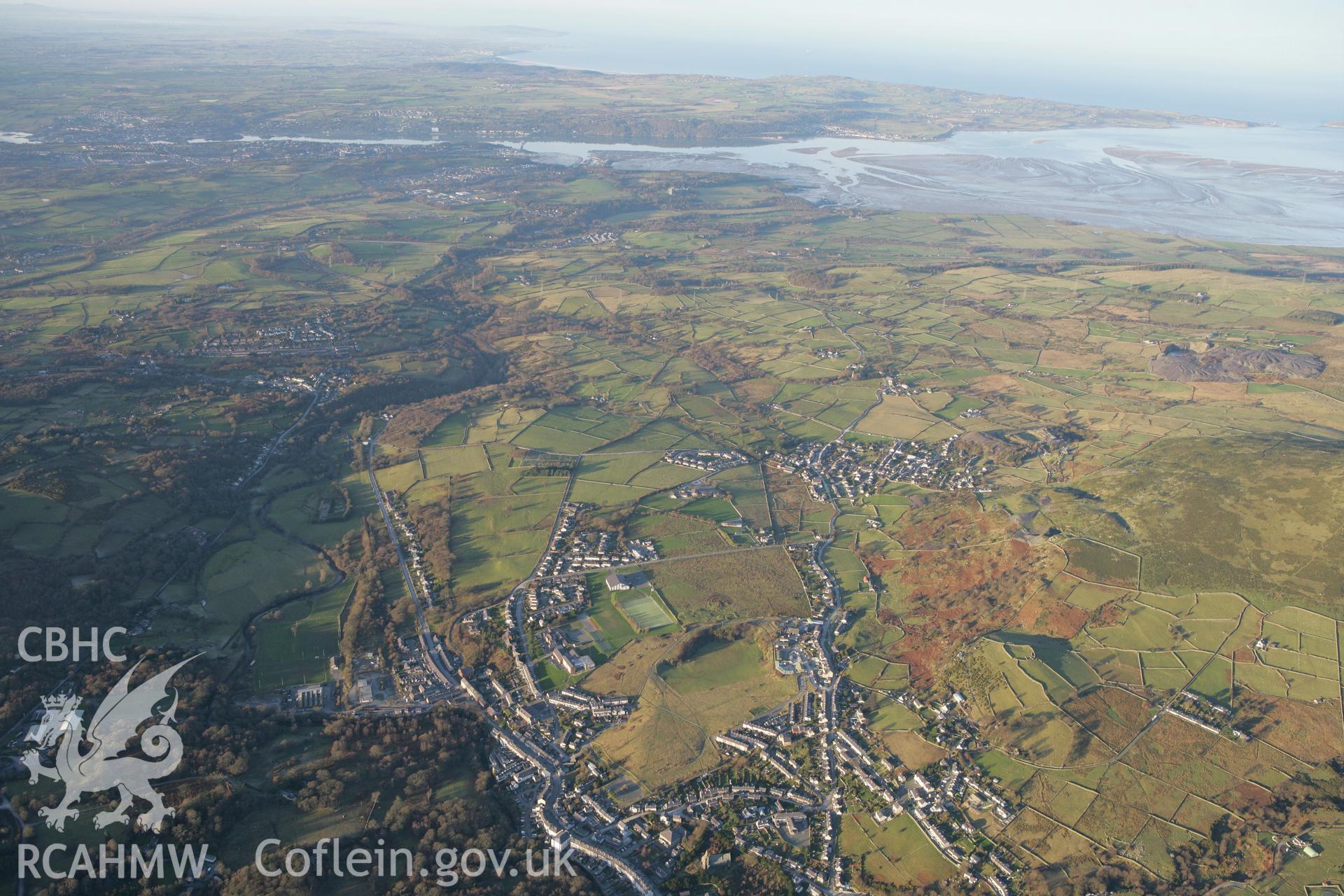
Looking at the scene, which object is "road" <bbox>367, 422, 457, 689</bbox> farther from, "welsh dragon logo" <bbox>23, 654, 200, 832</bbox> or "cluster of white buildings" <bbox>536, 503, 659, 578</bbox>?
"welsh dragon logo" <bbox>23, 654, 200, 832</bbox>

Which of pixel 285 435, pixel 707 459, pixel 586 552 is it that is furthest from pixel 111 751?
pixel 707 459

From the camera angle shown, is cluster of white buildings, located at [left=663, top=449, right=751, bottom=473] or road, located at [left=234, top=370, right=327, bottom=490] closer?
road, located at [left=234, top=370, right=327, bottom=490]

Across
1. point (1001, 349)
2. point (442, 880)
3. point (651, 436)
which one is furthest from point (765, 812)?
point (1001, 349)

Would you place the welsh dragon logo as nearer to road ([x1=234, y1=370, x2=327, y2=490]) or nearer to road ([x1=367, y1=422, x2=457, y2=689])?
road ([x1=367, y1=422, x2=457, y2=689])

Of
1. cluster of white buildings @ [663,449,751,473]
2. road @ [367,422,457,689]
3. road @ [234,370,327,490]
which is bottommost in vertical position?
road @ [367,422,457,689]

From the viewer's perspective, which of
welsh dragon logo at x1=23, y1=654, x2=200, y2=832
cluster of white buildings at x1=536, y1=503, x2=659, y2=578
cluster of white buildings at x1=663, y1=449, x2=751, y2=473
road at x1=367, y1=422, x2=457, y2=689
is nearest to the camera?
welsh dragon logo at x1=23, y1=654, x2=200, y2=832

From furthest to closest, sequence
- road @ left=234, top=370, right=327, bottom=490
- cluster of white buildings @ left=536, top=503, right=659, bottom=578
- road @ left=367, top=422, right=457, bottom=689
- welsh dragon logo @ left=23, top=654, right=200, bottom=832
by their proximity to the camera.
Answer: road @ left=234, top=370, right=327, bottom=490 → cluster of white buildings @ left=536, top=503, right=659, bottom=578 → road @ left=367, top=422, right=457, bottom=689 → welsh dragon logo @ left=23, top=654, right=200, bottom=832

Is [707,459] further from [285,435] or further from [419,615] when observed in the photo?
[285,435]

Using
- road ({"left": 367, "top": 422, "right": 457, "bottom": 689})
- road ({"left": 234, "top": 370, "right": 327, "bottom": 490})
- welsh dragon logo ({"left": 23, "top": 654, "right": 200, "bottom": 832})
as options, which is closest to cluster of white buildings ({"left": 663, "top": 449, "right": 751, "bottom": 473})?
road ({"left": 367, "top": 422, "right": 457, "bottom": 689})

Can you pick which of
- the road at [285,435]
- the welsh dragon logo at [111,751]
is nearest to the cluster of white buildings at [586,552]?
the welsh dragon logo at [111,751]

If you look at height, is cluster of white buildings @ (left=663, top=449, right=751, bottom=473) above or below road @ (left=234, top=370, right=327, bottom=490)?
above
